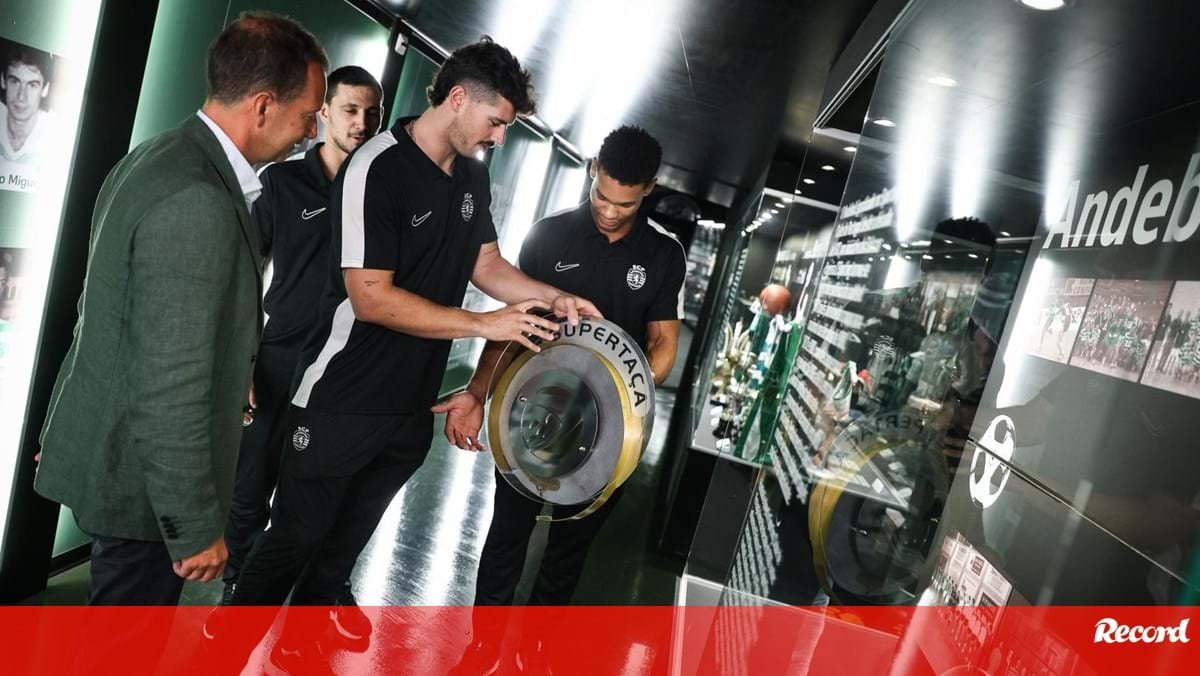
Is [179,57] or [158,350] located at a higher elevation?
[179,57]

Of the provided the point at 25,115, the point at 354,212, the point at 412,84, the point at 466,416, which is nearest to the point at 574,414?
the point at 466,416

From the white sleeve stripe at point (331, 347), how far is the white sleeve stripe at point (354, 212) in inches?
6.9

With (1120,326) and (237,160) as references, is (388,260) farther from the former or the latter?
(1120,326)

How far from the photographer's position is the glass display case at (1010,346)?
3.20ft

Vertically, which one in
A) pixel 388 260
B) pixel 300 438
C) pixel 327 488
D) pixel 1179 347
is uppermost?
pixel 1179 347

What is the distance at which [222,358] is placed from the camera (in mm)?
1688

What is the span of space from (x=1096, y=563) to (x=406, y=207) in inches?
70.8

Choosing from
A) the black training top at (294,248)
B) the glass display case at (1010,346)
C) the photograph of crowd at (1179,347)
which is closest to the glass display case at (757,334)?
the glass display case at (1010,346)

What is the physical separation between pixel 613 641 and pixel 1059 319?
260cm

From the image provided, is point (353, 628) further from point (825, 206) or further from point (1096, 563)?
point (825, 206)

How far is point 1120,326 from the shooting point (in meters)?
1.04

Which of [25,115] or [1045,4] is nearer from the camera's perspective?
[1045,4]

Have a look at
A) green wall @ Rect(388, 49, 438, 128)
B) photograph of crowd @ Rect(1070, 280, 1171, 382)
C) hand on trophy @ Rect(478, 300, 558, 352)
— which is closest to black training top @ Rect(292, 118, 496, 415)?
hand on trophy @ Rect(478, 300, 558, 352)

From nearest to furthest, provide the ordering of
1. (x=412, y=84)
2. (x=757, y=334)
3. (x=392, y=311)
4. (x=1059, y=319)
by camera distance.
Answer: (x=1059, y=319)
(x=392, y=311)
(x=757, y=334)
(x=412, y=84)
